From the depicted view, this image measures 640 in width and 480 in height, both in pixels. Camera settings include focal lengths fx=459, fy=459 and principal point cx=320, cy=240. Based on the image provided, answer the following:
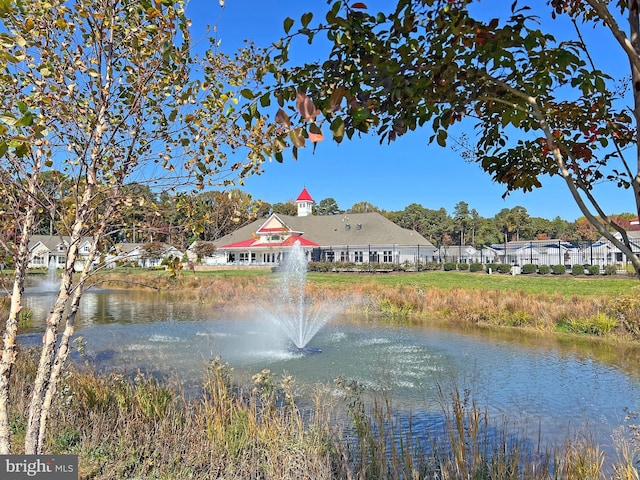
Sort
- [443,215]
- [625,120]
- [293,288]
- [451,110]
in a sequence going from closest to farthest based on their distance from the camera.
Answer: [451,110], [625,120], [293,288], [443,215]

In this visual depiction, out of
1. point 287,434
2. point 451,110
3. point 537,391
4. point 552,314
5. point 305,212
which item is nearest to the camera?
point 451,110

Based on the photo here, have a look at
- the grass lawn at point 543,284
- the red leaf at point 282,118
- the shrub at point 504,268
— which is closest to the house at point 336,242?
the shrub at point 504,268

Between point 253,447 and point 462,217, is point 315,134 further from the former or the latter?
point 462,217

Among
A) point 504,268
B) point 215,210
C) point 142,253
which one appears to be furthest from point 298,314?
point 504,268

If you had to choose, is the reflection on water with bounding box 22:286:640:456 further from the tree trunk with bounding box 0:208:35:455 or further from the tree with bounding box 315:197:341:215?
the tree with bounding box 315:197:341:215

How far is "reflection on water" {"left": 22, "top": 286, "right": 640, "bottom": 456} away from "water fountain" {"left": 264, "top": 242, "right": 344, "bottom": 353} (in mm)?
373

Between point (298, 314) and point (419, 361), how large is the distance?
7889mm

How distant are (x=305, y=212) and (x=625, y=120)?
59.8m

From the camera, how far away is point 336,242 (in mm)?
50500

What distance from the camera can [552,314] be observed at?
15570 mm

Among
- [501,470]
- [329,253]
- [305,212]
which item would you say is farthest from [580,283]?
[305,212]

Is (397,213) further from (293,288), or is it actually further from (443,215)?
(293,288)

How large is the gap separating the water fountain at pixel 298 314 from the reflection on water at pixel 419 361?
0.37 metres

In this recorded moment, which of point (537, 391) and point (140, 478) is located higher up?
point (140, 478)
